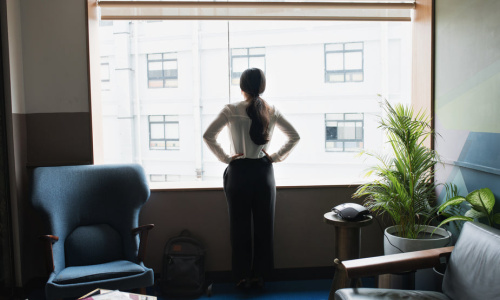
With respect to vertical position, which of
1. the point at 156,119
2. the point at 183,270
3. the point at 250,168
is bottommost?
the point at 183,270

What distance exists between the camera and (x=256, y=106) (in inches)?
112

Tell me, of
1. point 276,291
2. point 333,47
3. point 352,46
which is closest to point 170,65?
point 333,47

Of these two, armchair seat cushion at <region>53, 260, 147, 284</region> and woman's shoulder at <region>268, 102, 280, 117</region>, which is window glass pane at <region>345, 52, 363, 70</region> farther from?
armchair seat cushion at <region>53, 260, 147, 284</region>

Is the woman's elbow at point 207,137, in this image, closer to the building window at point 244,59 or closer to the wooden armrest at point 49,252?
the building window at point 244,59

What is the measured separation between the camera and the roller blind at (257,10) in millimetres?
3135

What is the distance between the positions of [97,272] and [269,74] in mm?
2663

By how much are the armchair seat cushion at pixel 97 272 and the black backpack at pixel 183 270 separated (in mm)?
458

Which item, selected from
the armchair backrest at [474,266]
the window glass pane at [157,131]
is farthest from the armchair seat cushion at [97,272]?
the window glass pane at [157,131]

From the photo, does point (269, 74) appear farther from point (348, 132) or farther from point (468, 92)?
point (468, 92)

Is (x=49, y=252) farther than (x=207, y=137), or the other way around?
Result: (x=207, y=137)

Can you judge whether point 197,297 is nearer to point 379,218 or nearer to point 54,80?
point 379,218

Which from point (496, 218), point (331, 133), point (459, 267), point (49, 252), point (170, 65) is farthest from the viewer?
point (170, 65)

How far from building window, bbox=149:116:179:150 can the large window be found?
0.01 metres

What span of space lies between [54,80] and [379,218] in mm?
2732
